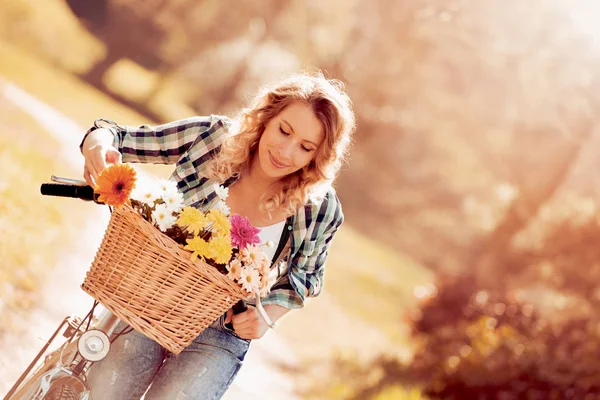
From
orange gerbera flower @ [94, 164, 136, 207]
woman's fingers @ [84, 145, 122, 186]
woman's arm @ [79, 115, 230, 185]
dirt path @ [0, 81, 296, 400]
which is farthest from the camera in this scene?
dirt path @ [0, 81, 296, 400]

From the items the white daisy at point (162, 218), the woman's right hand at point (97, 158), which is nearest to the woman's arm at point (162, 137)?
the woman's right hand at point (97, 158)

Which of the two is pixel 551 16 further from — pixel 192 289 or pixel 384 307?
pixel 192 289

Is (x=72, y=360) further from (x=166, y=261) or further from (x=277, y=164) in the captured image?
(x=277, y=164)

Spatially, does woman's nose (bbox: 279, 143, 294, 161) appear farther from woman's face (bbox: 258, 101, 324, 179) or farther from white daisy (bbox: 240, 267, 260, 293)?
white daisy (bbox: 240, 267, 260, 293)

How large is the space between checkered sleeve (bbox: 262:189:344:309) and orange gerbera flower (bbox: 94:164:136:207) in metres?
0.80

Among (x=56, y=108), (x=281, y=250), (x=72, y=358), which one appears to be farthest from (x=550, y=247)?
(x=56, y=108)

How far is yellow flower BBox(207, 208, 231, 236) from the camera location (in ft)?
6.43

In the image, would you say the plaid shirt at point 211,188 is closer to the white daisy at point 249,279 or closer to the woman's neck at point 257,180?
the woman's neck at point 257,180

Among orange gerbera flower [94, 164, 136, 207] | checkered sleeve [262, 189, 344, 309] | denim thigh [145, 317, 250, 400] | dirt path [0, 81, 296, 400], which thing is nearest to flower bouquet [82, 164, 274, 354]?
orange gerbera flower [94, 164, 136, 207]

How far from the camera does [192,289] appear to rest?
1.92 meters

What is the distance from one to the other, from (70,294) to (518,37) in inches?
263

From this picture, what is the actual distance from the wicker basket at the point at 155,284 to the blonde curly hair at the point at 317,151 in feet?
2.29

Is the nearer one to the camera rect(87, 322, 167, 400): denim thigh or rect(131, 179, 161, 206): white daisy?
rect(131, 179, 161, 206): white daisy

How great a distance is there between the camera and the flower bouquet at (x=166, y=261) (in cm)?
188
